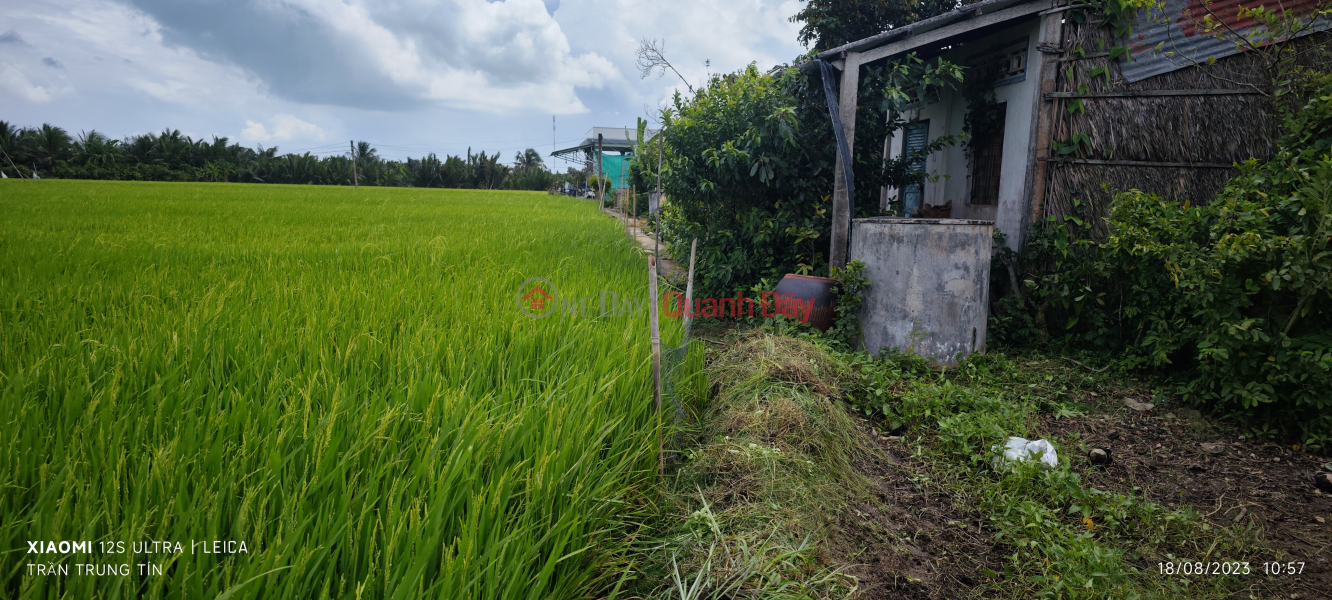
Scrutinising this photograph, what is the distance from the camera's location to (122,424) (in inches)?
65.1

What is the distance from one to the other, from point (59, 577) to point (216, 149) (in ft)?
146

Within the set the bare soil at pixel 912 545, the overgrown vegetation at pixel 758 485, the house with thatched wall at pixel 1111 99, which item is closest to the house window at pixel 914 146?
the house with thatched wall at pixel 1111 99

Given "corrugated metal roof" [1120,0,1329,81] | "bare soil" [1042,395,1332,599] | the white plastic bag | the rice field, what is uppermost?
"corrugated metal roof" [1120,0,1329,81]

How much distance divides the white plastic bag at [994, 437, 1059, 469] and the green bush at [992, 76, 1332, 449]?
3.43 feet

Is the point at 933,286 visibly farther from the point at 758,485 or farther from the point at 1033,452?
the point at 758,485

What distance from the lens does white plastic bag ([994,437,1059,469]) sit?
2.66m

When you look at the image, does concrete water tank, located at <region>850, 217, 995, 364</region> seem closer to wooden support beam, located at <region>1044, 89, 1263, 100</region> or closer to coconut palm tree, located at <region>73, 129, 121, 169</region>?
wooden support beam, located at <region>1044, 89, 1263, 100</region>

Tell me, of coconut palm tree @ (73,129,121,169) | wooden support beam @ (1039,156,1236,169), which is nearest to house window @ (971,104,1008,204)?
wooden support beam @ (1039,156,1236,169)

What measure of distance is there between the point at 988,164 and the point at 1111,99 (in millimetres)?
1502

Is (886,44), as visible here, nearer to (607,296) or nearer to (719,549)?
(607,296)

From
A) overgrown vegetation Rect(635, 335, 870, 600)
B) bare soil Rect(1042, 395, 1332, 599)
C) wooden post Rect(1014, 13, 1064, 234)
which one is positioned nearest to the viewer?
overgrown vegetation Rect(635, 335, 870, 600)

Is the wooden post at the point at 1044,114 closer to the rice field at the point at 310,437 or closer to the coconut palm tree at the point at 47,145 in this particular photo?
the rice field at the point at 310,437

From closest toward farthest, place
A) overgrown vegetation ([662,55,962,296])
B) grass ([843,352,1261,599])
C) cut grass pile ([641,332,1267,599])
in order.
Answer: cut grass pile ([641,332,1267,599])
grass ([843,352,1261,599])
overgrown vegetation ([662,55,962,296])

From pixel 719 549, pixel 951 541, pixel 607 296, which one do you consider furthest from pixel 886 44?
pixel 719 549
